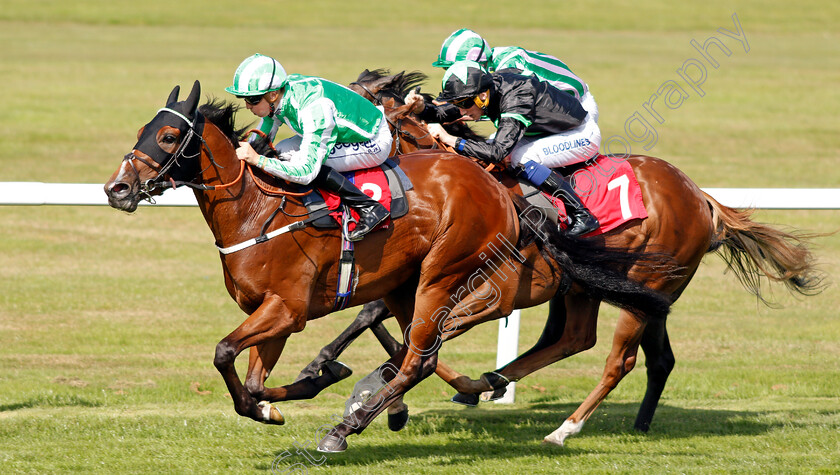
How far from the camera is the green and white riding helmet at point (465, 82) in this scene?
539cm

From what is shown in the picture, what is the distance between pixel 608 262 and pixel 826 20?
2954 cm

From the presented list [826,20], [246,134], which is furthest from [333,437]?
[826,20]

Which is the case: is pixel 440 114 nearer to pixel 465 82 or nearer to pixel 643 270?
pixel 465 82

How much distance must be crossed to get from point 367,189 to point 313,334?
149 inches

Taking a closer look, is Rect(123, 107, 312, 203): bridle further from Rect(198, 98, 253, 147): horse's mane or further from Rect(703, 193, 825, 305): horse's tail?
Rect(703, 193, 825, 305): horse's tail

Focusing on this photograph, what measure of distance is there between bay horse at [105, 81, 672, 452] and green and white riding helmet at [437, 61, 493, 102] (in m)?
0.34

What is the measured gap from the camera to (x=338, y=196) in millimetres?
4934

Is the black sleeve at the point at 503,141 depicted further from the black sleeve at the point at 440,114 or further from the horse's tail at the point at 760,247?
the horse's tail at the point at 760,247

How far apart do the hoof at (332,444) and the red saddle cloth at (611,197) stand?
180 cm

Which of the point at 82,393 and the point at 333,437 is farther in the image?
the point at 82,393

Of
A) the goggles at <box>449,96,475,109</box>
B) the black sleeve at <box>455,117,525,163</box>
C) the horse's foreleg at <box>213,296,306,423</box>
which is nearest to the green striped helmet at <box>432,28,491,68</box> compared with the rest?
the goggles at <box>449,96,475,109</box>

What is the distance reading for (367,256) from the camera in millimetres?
4961

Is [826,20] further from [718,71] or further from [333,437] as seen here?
[333,437]

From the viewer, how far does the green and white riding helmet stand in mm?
5387
